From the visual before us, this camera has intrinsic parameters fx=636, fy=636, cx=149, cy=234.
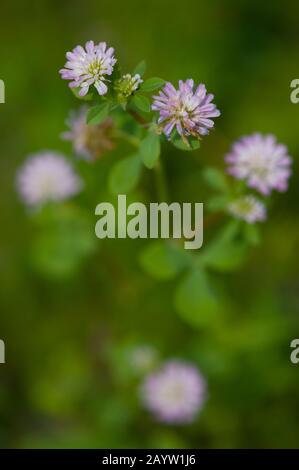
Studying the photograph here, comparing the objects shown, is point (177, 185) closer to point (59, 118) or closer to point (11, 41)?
point (59, 118)

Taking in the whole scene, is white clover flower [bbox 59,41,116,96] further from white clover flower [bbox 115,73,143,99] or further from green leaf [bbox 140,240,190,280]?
green leaf [bbox 140,240,190,280]

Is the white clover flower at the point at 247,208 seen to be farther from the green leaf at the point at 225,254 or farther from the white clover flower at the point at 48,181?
the white clover flower at the point at 48,181

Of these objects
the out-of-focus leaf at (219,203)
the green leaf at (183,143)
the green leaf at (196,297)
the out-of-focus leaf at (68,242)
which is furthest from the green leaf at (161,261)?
the green leaf at (183,143)

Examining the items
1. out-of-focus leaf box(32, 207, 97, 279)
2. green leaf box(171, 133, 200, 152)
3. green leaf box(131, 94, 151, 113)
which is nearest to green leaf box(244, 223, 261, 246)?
green leaf box(171, 133, 200, 152)

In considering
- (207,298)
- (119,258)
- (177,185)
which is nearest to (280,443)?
(207,298)

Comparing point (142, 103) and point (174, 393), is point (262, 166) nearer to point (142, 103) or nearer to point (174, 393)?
point (142, 103)

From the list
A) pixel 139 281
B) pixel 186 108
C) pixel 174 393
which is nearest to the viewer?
pixel 186 108

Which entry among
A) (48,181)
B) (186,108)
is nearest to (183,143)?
(186,108)
